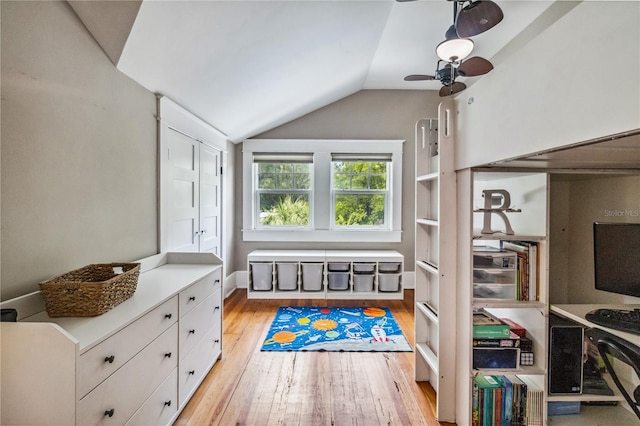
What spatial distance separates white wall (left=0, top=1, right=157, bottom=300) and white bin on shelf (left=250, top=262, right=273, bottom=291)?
1898 millimetres

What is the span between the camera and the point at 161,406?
5.12 ft

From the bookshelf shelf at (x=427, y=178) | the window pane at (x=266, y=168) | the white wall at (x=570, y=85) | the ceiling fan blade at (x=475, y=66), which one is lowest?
the bookshelf shelf at (x=427, y=178)

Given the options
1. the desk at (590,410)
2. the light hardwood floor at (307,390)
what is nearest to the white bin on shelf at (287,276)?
the light hardwood floor at (307,390)

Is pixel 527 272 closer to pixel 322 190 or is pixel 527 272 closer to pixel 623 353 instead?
pixel 623 353

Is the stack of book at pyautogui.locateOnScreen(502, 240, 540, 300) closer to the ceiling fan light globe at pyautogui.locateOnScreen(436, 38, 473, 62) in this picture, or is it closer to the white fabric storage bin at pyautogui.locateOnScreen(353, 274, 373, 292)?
the ceiling fan light globe at pyautogui.locateOnScreen(436, 38, 473, 62)

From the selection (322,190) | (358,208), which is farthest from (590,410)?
(322,190)

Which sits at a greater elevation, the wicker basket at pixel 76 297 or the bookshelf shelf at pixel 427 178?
the bookshelf shelf at pixel 427 178

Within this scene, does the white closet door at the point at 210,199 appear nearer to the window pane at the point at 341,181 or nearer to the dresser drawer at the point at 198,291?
the dresser drawer at the point at 198,291

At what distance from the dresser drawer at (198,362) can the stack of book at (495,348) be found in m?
1.68

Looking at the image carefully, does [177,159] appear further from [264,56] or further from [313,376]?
[313,376]

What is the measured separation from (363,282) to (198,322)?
2.35 meters

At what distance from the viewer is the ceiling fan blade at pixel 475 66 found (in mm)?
2492

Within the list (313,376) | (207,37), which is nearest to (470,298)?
(313,376)

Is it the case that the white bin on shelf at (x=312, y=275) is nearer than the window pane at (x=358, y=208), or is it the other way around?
the white bin on shelf at (x=312, y=275)
